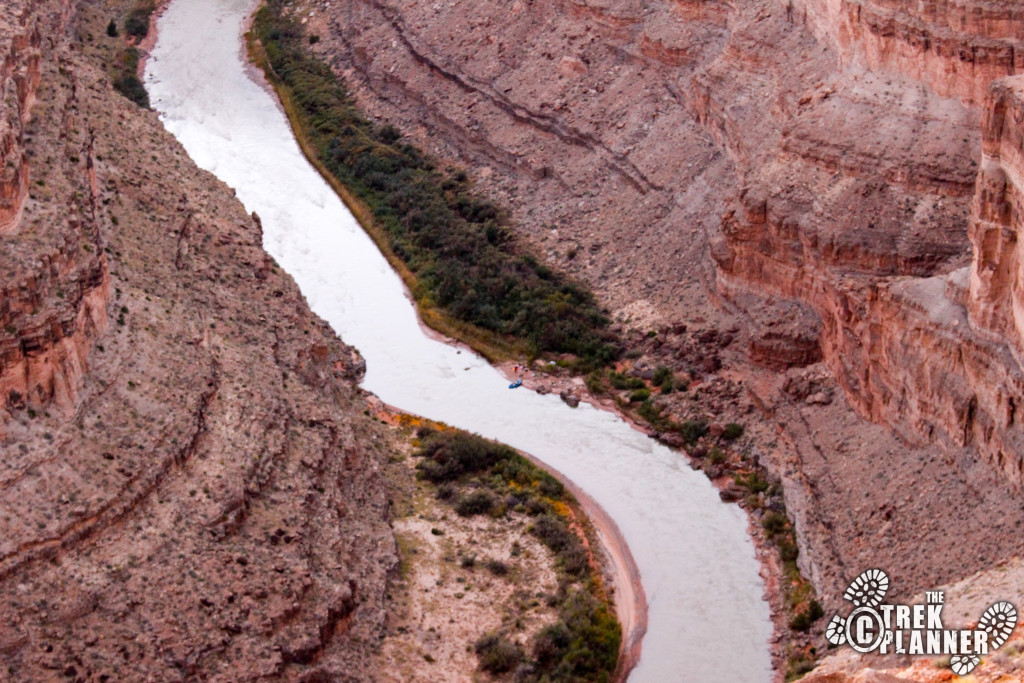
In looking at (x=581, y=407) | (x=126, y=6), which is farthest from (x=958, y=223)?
(x=126, y=6)

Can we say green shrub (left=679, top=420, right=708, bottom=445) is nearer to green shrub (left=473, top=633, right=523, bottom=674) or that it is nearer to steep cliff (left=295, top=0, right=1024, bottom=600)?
steep cliff (left=295, top=0, right=1024, bottom=600)

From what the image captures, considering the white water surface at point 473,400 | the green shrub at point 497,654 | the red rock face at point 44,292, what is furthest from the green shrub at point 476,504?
the red rock face at point 44,292

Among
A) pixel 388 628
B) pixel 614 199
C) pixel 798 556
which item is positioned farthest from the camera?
pixel 614 199

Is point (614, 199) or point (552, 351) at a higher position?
point (614, 199)

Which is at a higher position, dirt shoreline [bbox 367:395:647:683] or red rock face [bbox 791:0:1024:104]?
red rock face [bbox 791:0:1024:104]

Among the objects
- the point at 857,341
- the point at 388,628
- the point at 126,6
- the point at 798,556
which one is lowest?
the point at 388,628

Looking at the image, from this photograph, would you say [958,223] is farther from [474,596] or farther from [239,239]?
[239,239]

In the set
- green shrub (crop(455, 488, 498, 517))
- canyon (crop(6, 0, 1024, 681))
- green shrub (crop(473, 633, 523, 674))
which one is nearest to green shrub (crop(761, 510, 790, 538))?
canyon (crop(6, 0, 1024, 681))

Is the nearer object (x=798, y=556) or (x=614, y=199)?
(x=798, y=556)
